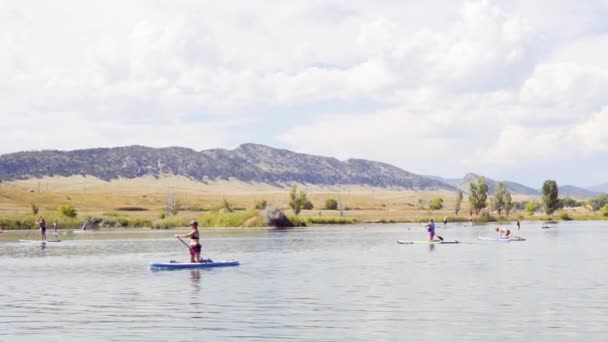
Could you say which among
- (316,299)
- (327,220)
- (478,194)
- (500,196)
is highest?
(478,194)

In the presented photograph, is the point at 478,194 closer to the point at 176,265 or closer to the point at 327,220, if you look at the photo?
the point at 327,220

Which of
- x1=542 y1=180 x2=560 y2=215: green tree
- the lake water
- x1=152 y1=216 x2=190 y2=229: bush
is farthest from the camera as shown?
x1=542 y1=180 x2=560 y2=215: green tree

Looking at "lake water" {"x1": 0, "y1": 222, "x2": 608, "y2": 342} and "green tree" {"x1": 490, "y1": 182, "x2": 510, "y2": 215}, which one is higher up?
"green tree" {"x1": 490, "y1": 182, "x2": 510, "y2": 215}

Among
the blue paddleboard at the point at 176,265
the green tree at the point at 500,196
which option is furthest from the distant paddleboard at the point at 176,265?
the green tree at the point at 500,196

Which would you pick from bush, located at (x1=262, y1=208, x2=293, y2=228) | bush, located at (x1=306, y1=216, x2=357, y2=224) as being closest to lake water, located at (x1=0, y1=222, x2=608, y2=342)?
bush, located at (x1=262, y1=208, x2=293, y2=228)

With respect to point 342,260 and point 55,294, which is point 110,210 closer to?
point 342,260

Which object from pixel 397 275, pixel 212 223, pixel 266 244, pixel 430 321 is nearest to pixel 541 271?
pixel 397 275

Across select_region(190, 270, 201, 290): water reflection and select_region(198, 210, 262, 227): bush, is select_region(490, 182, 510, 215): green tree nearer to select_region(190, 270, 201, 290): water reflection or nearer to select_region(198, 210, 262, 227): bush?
select_region(198, 210, 262, 227): bush

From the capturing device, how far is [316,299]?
32438 mm

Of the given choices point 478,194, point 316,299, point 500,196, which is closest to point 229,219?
point 478,194

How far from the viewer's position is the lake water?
25.1m

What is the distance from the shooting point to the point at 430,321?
26.7 meters

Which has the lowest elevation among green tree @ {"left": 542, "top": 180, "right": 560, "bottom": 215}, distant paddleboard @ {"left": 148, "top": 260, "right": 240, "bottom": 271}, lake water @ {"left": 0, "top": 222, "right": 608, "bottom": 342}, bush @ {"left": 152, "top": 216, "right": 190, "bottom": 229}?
lake water @ {"left": 0, "top": 222, "right": 608, "bottom": 342}

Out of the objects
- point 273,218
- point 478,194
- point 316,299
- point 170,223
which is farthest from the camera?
point 478,194
